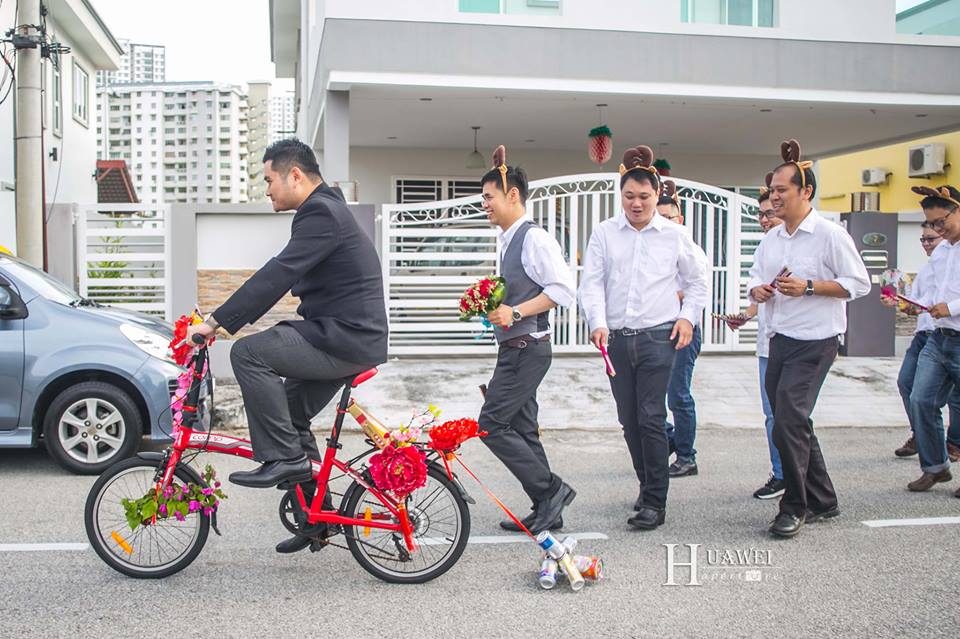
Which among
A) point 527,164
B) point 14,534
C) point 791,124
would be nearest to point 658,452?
point 14,534

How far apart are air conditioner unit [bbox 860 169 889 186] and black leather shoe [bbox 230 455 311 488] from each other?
1813 centimetres

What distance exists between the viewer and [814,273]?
524 centimetres

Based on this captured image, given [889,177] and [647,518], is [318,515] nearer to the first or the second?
[647,518]

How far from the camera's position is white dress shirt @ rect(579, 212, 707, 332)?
208 inches

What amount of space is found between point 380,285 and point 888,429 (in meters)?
6.10

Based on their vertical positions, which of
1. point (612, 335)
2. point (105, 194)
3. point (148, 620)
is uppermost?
point (105, 194)

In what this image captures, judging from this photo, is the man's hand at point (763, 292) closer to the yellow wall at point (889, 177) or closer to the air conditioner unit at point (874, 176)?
→ the yellow wall at point (889, 177)

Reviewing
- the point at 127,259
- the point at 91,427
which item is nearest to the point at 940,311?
the point at 91,427

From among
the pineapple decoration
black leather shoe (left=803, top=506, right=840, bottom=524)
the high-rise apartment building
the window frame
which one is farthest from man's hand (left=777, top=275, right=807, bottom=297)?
the high-rise apartment building

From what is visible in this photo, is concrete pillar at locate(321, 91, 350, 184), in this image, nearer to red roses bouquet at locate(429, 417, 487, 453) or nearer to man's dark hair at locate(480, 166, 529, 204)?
man's dark hair at locate(480, 166, 529, 204)

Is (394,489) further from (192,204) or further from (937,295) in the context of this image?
(192,204)

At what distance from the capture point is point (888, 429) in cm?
874

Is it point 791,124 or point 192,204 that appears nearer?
point 192,204

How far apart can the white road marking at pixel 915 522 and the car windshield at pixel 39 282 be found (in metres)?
5.54
